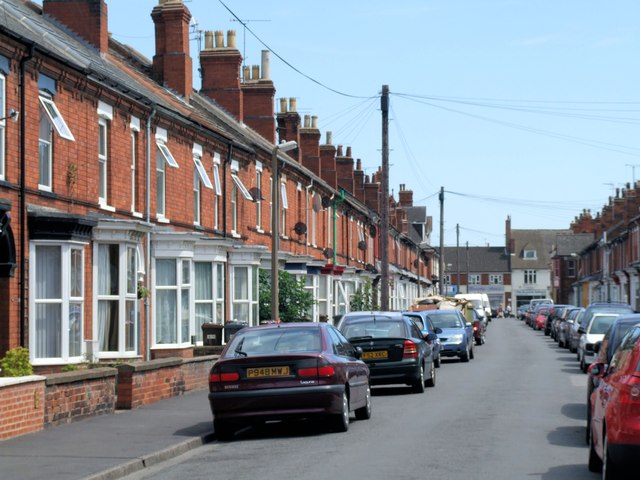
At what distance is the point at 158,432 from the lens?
16.2m

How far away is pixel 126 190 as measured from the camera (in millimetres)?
27844

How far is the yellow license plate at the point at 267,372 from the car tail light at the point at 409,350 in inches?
296

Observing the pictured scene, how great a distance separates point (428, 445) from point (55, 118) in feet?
37.8

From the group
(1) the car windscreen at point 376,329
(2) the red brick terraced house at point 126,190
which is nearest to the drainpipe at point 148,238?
(2) the red brick terraced house at point 126,190

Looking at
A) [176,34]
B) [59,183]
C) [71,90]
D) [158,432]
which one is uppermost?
[176,34]

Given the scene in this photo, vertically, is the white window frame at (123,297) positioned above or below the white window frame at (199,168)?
below

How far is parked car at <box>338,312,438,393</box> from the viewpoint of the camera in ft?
75.9

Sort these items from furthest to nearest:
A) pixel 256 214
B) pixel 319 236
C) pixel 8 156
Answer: pixel 319 236, pixel 256 214, pixel 8 156

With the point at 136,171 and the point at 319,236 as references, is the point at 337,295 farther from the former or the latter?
the point at 136,171

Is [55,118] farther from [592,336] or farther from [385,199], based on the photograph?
[385,199]

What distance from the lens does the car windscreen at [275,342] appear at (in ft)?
53.6

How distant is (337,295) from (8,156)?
32811mm

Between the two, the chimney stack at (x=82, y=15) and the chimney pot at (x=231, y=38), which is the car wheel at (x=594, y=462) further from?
the chimney pot at (x=231, y=38)

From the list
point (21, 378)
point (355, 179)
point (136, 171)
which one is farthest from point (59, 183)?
point (355, 179)
